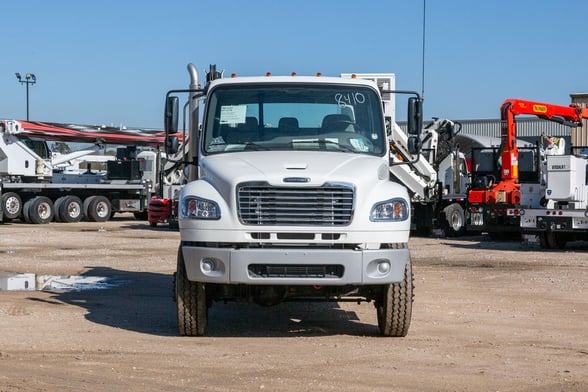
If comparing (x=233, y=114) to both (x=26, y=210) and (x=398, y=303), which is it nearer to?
(x=398, y=303)

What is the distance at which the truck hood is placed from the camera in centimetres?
923

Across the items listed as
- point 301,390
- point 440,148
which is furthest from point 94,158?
point 301,390

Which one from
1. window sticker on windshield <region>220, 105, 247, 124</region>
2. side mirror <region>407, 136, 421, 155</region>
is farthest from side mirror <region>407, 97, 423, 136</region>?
window sticker on windshield <region>220, 105, 247, 124</region>

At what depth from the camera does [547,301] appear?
1285 cm

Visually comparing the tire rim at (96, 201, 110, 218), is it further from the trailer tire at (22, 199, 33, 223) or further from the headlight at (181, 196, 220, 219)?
the headlight at (181, 196, 220, 219)

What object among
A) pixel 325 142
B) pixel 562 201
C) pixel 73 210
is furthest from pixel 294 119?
pixel 73 210

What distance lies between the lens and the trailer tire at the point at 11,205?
3388cm

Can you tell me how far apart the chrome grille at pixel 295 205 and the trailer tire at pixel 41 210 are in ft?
85.9

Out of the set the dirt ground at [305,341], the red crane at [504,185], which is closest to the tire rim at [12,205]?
the red crane at [504,185]

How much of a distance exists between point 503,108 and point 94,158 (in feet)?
69.3

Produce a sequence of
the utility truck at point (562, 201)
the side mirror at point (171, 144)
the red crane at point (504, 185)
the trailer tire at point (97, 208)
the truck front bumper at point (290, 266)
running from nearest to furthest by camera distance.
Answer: the truck front bumper at point (290, 266) → the side mirror at point (171, 144) → the utility truck at point (562, 201) → the red crane at point (504, 185) → the trailer tire at point (97, 208)

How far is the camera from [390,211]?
9.37 metres

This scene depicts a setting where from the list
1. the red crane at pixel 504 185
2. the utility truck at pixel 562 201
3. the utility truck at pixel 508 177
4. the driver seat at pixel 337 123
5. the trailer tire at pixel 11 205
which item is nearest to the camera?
the driver seat at pixel 337 123

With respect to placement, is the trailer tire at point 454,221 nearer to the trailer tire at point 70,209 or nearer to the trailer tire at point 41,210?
the trailer tire at point 70,209
